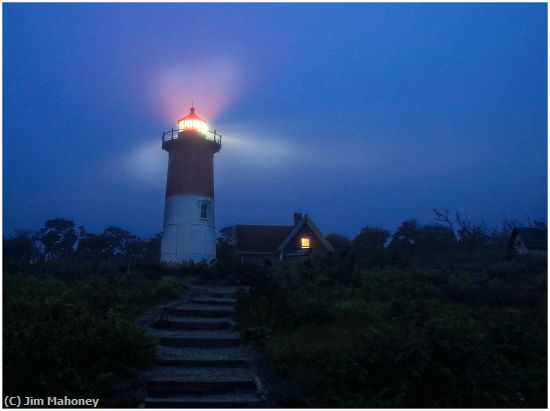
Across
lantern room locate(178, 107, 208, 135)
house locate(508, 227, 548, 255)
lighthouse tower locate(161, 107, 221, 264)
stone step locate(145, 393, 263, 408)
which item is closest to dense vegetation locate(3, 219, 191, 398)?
stone step locate(145, 393, 263, 408)

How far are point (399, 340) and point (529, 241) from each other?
3338 cm

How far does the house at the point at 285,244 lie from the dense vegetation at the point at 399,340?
18.0 metres

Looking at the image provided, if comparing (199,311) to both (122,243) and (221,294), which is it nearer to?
(221,294)

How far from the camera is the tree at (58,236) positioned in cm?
4553

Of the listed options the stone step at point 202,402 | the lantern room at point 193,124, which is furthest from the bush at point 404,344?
the lantern room at point 193,124

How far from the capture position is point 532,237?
36.6m

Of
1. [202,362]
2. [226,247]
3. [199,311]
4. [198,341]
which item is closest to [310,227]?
[226,247]

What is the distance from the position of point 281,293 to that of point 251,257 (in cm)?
2206

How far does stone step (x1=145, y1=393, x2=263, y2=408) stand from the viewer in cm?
644

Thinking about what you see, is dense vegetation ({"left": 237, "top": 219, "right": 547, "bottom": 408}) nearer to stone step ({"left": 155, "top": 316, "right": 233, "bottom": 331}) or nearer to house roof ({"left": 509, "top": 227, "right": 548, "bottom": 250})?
stone step ({"left": 155, "top": 316, "right": 233, "bottom": 331})

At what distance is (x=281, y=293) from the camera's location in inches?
484

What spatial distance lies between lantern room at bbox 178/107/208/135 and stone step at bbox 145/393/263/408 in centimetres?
2200

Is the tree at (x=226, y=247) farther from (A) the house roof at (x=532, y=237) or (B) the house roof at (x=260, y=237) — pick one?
(A) the house roof at (x=532, y=237)

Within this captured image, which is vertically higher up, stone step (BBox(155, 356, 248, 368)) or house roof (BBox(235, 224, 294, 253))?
Answer: house roof (BBox(235, 224, 294, 253))
